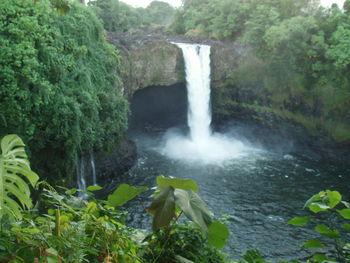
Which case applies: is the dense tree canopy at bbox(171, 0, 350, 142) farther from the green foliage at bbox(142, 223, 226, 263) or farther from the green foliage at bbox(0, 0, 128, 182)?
the green foliage at bbox(142, 223, 226, 263)

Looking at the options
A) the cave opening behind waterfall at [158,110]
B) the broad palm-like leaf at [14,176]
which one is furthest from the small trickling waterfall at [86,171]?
the broad palm-like leaf at [14,176]

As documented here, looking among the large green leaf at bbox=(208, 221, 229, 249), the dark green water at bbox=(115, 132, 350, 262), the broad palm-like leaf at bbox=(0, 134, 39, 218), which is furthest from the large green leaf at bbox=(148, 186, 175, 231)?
the dark green water at bbox=(115, 132, 350, 262)

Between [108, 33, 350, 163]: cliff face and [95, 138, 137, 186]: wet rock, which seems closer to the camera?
[95, 138, 137, 186]: wet rock

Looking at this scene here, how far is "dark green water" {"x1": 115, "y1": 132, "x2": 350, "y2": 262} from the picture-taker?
971cm

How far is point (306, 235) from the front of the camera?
9859 mm

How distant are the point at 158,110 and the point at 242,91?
18.8 ft

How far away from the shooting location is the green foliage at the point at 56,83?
8406mm

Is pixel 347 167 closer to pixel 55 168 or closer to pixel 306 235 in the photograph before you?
pixel 306 235

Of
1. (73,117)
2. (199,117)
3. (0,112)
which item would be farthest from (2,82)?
(199,117)

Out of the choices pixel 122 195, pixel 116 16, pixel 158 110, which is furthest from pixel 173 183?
pixel 116 16

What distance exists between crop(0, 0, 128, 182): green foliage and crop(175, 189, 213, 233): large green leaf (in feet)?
21.1

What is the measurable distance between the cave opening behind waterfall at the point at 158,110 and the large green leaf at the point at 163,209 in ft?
64.5

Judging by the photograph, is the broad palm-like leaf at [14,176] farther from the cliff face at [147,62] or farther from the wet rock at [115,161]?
the cliff face at [147,62]

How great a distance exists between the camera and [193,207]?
2.04 meters
